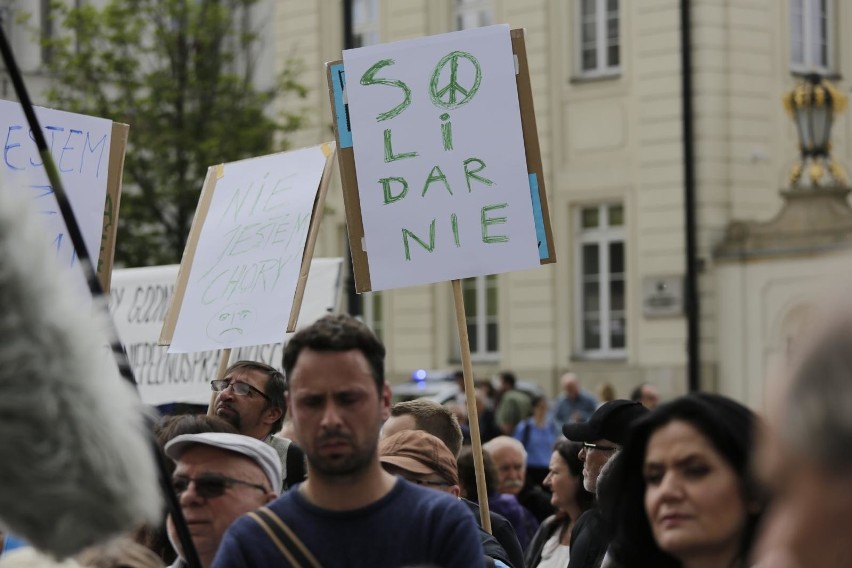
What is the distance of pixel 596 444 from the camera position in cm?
541

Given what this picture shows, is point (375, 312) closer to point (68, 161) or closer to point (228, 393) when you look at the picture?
point (68, 161)

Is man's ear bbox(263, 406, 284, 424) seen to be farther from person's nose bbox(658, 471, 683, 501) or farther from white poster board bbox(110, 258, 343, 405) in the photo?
white poster board bbox(110, 258, 343, 405)

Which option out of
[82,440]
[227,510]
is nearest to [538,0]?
[227,510]

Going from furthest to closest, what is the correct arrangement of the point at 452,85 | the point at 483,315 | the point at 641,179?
1. the point at 483,315
2. the point at 641,179
3. the point at 452,85

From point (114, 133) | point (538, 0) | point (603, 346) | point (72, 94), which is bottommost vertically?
point (603, 346)

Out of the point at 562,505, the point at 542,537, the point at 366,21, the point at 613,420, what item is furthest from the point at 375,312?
the point at 613,420

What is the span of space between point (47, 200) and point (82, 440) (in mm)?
4656

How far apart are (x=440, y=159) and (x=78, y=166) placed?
1.60 meters

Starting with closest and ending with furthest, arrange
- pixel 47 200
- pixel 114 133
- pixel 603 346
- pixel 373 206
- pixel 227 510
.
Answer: pixel 227 510
pixel 373 206
pixel 47 200
pixel 114 133
pixel 603 346

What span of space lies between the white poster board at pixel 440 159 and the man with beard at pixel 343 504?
2354mm

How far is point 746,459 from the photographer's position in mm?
2896

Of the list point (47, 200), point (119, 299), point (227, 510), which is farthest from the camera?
point (119, 299)

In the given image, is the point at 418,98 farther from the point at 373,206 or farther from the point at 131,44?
the point at 131,44

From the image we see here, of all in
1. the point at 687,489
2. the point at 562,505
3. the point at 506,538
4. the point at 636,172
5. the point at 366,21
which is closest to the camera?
the point at 687,489
